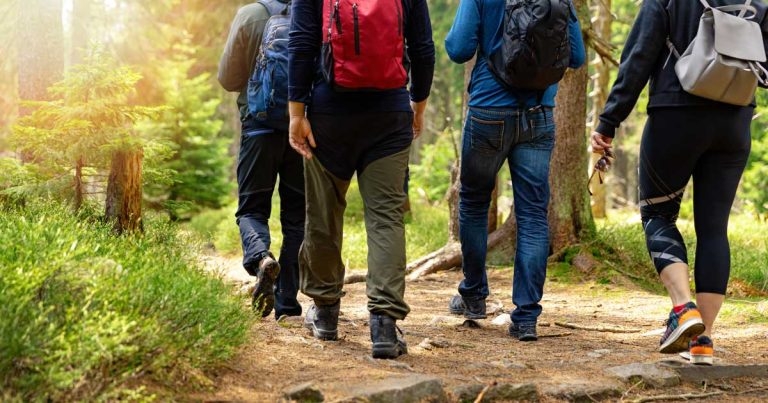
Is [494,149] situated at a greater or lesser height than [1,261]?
greater

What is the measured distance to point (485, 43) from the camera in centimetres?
541

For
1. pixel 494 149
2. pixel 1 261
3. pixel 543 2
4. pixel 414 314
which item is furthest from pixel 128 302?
pixel 414 314

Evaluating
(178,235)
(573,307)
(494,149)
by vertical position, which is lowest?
(573,307)

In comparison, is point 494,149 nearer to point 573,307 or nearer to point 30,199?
point 573,307

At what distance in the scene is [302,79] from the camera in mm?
4375

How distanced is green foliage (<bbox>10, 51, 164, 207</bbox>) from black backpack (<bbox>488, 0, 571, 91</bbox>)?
9.03 feet

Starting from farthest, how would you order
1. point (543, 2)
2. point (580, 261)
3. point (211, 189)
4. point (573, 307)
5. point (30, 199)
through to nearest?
point (211, 189) → point (580, 261) → point (573, 307) → point (30, 199) → point (543, 2)

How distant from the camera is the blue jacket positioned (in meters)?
5.32

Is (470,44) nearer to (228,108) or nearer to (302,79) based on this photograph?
(302,79)

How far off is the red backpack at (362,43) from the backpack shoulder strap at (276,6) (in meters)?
1.37

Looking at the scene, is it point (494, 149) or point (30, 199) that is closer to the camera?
point (494, 149)

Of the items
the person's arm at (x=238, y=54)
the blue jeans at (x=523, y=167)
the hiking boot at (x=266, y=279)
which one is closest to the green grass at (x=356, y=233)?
the person's arm at (x=238, y=54)

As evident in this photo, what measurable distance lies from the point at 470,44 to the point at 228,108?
22139mm

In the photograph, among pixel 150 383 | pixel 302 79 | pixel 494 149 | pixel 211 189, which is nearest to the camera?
pixel 150 383
